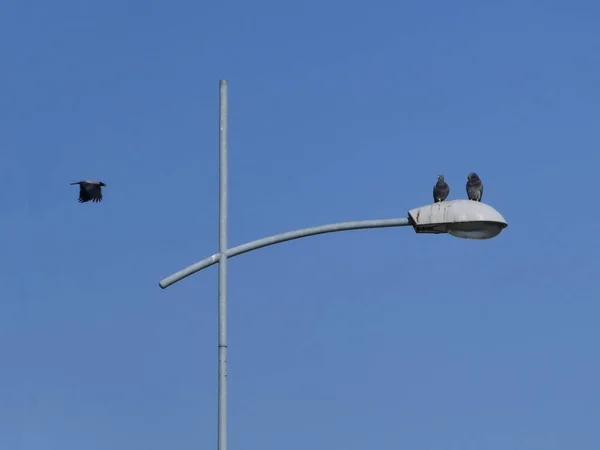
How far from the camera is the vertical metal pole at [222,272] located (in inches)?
562

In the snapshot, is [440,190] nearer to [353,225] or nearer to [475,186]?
[475,186]

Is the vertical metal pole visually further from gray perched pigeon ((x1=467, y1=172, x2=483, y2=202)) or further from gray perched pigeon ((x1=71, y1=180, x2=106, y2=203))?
gray perched pigeon ((x1=467, y1=172, x2=483, y2=202))

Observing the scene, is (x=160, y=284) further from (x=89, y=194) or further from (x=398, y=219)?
(x=89, y=194)

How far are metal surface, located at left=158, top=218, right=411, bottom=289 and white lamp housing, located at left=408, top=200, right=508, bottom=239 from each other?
226 millimetres

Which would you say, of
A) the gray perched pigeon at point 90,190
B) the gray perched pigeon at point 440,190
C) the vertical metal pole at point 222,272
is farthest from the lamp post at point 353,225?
the gray perched pigeon at point 440,190

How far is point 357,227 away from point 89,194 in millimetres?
7839

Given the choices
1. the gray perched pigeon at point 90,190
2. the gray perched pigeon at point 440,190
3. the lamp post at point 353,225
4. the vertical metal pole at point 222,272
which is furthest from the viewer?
the gray perched pigeon at point 440,190

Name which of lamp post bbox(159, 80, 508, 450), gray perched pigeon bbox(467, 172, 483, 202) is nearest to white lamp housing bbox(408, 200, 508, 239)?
lamp post bbox(159, 80, 508, 450)

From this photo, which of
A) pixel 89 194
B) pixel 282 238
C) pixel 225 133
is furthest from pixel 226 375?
pixel 89 194

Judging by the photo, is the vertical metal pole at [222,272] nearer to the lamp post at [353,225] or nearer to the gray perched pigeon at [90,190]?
the lamp post at [353,225]

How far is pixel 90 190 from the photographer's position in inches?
876

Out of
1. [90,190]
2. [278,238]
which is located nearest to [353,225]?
[278,238]

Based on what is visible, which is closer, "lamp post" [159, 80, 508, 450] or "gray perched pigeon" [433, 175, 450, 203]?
"lamp post" [159, 80, 508, 450]

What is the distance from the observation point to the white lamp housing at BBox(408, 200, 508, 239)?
14875mm
